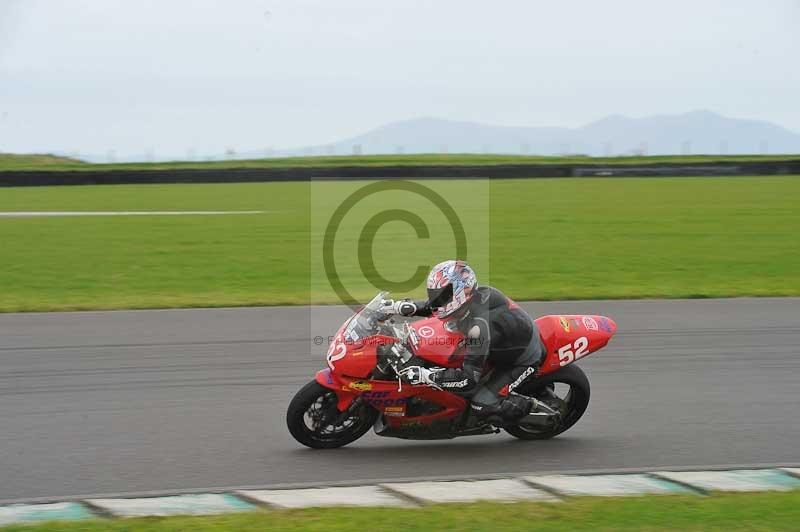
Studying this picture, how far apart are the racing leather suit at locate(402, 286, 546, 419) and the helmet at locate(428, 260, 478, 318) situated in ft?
0.44

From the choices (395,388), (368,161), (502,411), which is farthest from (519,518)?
(368,161)

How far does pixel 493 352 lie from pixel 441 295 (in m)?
0.64

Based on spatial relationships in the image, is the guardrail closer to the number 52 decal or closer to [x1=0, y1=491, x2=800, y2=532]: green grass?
the number 52 decal

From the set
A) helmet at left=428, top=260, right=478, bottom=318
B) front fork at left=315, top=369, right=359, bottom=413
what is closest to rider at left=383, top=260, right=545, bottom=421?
helmet at left=428, top=260, right=478, bottom=318

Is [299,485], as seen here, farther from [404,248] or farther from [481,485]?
[404,248]

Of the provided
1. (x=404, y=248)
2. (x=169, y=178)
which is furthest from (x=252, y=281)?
(x=169, y=178)

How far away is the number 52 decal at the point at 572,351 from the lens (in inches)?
294

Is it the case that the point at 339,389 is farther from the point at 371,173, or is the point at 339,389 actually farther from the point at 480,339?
the point at 371,173

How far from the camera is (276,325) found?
461 inches

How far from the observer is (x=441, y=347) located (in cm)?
716

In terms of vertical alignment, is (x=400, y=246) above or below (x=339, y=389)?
above

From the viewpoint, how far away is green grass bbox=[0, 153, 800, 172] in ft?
141

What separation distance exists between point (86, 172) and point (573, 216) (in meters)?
21.3

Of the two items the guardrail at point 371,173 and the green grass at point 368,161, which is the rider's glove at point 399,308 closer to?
the guardrail at point 371,173
